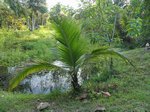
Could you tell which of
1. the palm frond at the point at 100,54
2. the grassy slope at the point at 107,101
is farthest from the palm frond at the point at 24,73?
the palm frond at the point at 100,54

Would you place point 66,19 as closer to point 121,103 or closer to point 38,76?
point 121,103

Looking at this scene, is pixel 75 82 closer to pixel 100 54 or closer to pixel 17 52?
pixel 100 54

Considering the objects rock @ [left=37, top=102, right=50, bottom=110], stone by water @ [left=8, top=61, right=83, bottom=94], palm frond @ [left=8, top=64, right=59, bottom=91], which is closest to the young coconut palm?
palm frond @ [left=8, top=64, right=59, bottom=91]

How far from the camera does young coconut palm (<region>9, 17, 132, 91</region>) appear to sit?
500cm

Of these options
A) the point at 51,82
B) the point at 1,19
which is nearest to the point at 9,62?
the point at 51,82

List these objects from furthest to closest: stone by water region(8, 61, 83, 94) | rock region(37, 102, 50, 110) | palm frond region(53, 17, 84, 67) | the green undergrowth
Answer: the green undergrowth
stone by water region(8, 61, 83, 94)
palm frond region(53, 17, 84, 67)
rock region(37, 102, 50, 110)

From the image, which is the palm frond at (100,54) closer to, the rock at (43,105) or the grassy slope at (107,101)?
the grassy slope at (107,101)

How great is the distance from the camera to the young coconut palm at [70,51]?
500 centimetres

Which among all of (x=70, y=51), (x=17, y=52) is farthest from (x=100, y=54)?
(x=17, y=52)

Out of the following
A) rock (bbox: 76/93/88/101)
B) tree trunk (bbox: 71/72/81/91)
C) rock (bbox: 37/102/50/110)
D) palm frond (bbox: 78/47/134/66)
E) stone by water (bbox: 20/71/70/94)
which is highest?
palm frond (bbox: 78/47/134/66)

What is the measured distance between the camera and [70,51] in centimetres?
505

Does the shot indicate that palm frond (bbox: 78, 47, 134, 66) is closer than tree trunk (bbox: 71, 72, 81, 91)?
Yes

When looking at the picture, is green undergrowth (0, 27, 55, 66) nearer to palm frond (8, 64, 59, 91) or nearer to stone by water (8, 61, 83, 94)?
stone by water (8, 61, 83, 94)

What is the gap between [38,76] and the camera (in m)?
9.77
